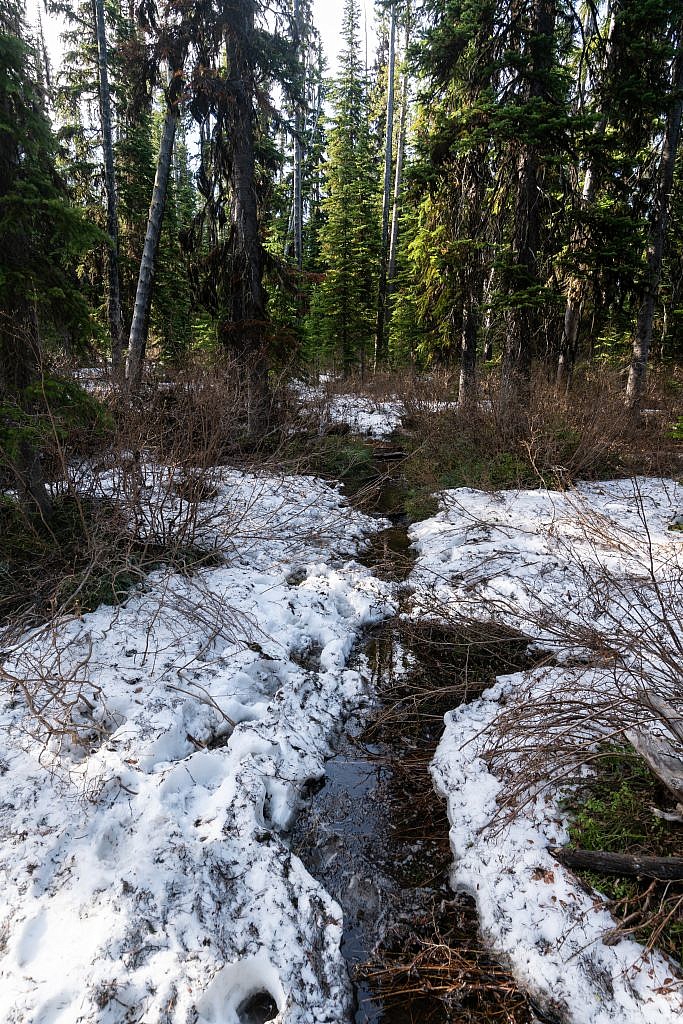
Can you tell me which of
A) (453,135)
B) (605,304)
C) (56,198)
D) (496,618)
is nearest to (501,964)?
(496,618)

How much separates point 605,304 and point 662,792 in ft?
28.8

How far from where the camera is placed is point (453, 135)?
402 inches

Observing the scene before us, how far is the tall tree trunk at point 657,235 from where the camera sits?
9.80 metres

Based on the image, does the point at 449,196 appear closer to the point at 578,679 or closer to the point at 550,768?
the point at 578,679

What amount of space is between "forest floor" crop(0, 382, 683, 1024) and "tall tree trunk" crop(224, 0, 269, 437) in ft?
Result: 13.8

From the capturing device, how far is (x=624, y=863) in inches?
101

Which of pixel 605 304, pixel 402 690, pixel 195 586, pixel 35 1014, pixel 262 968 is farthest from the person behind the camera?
pixel 605 304

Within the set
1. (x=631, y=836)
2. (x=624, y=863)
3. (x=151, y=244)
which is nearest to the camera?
(x=624, y=863)

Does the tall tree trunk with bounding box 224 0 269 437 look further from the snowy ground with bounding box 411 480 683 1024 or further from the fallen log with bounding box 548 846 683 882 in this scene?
the fallen log with bounding box 548 846 683 882

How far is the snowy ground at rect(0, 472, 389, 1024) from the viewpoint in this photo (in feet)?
7.72

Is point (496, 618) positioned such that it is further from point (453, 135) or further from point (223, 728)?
point (453, 135)

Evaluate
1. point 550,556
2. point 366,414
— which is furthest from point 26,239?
point 366,414

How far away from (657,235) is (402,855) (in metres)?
12.0

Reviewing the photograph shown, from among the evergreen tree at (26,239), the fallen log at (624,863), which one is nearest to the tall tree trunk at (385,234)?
the evergreen tree at (26,239)
